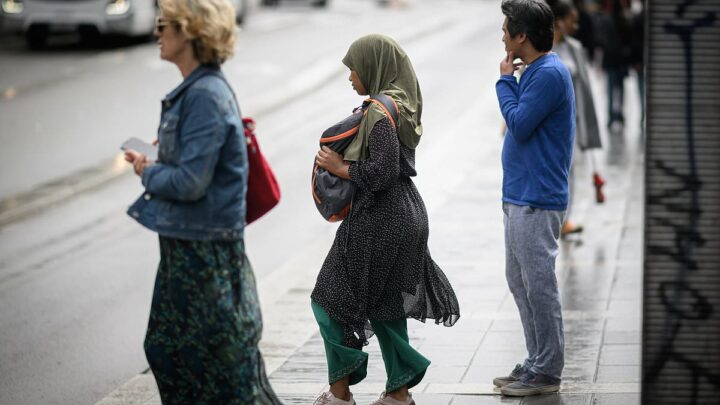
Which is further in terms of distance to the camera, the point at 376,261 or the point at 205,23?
the point at 376,261

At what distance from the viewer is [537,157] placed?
19.5ft

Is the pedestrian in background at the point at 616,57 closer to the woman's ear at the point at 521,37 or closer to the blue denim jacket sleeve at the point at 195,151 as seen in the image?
the woman's ear at the point at 521,37

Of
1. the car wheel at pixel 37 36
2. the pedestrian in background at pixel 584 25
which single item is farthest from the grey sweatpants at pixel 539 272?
the car wheel at pixel 37 36

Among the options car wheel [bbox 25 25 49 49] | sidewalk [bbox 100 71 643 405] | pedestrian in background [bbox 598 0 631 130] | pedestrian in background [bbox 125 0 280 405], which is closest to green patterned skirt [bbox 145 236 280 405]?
pedestrian in background [bbox 125 0 280 405]

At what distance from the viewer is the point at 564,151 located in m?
5.99

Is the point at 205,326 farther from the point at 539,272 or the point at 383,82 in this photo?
the point at 539,272

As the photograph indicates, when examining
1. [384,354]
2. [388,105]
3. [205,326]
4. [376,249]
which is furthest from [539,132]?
[205,326]

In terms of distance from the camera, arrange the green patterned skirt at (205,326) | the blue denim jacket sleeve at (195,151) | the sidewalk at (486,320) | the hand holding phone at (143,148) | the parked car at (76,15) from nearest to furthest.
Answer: the blue denim jacket sleeve at (195,151) → the green patterned skirt at (205,326) → the hand holding phone at (143,148) → the sidewalk at (486,320) → the parked car at (76,15)

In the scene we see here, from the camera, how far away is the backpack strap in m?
5.67

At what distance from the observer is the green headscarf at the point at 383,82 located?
567cm

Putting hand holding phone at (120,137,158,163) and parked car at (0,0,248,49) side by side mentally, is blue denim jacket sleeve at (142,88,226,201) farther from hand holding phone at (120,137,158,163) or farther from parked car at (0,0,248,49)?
parked car at (0,0,248,49)

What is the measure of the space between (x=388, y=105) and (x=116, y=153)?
378 inches

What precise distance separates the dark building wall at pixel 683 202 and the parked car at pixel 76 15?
815 inches

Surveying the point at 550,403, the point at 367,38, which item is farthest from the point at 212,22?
→ the point at 550,403
